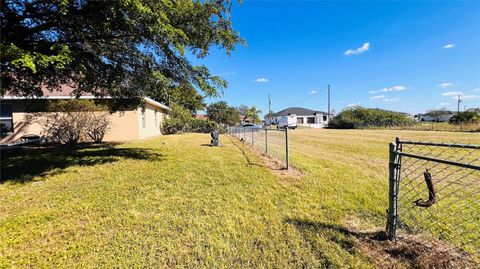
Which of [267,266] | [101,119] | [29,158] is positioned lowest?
[267,266]

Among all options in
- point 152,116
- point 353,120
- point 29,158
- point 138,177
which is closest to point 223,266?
point 138,177

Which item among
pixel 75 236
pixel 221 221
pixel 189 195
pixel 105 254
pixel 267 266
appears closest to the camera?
pixel 267 266

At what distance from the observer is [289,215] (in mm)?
3441

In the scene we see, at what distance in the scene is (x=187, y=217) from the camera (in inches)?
134

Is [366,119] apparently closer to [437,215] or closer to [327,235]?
[437,215]

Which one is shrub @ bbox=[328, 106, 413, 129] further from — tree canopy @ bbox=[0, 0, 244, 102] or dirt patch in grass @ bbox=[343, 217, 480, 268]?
dirt patch in grass @ bbox=[343, 217, 480, 268]

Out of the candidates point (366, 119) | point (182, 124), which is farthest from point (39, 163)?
point (366, 119)

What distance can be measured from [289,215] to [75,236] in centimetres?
290

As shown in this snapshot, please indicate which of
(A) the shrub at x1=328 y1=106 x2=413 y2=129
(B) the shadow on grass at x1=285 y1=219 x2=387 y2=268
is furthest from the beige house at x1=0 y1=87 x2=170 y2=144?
(A) the shrub at x1=328 y1=106 x2=413 y2=129

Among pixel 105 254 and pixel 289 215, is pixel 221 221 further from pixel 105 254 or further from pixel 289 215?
pixel 105 254

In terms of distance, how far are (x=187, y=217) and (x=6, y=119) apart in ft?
49.2

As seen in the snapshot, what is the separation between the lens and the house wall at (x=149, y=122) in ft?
49.5

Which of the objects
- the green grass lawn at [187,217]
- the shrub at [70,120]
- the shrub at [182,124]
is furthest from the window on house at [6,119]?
the shrub at [182,124]

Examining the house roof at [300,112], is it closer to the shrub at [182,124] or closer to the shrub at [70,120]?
the shrub at [182,124]
